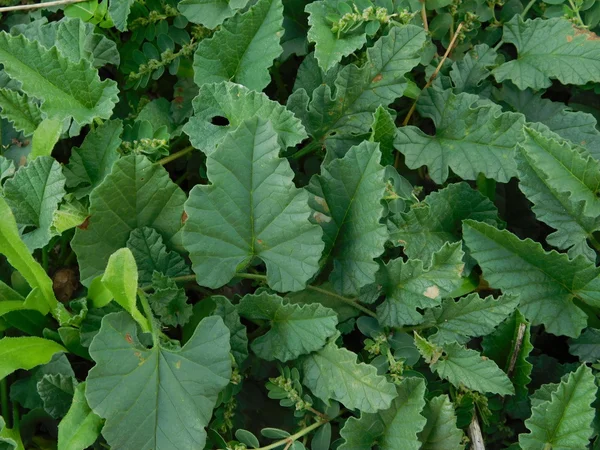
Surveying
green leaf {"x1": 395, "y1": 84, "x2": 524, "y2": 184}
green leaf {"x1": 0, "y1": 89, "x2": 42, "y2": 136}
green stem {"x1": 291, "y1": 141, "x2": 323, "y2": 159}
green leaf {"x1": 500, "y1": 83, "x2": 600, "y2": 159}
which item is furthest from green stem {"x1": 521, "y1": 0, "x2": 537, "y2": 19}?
green leaf {"x1": 0, "y1": 89, "x2": 42, "y2": 136}

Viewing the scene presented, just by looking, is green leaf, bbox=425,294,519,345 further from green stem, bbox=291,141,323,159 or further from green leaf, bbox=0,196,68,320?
green leaf, bbox=0,196,68,320

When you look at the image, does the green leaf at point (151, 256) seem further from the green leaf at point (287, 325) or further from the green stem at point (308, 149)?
the green stem at point (308, 149)

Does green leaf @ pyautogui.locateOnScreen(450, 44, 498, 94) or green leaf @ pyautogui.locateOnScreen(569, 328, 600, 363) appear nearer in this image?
green leaf @ pyautogui.locateOnScreen(569, 328, 600, 363)

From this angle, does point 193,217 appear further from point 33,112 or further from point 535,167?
point 535,167

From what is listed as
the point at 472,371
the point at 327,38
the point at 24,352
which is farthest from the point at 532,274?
the point at 24,352

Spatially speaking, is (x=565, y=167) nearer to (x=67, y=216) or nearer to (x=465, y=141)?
(x=465, y=141)

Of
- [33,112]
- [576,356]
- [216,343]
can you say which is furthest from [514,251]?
[33,112]
